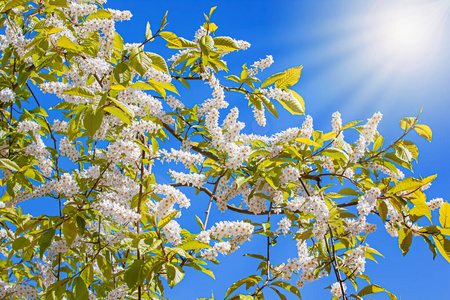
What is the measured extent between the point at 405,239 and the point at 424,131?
103 cm

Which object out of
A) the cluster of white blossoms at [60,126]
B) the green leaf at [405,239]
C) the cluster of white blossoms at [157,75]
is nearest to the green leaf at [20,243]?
the cluster of white blossoms at [60,126]

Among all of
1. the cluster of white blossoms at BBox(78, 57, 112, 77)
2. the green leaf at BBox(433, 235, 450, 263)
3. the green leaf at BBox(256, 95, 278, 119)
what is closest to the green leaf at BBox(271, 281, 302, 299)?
the green leaf at BBox(433, 235, 450, 263)

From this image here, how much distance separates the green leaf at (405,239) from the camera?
10.5ft

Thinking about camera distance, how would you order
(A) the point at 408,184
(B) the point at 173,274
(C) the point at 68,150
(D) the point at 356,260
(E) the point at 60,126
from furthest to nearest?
(E) the point at 60,126 → (C) the point at 68,150 → (D) the point at 356,260 → (A) the point at 408,184 → (B) the point at 173,274

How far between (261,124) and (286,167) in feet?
2.11

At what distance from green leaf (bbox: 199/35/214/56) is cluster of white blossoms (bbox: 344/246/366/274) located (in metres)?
2.52

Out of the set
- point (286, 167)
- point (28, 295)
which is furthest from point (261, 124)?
point (28, 295)

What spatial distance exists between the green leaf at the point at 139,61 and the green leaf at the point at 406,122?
241 cm

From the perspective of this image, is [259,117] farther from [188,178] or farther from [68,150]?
[68,150]

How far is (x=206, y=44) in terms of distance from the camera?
2926mm

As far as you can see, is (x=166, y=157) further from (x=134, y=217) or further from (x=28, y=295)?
(x=28, y=295)

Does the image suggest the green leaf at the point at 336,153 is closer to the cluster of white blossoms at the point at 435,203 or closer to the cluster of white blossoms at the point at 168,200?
the cluster of white blossoms at the point at 435,203

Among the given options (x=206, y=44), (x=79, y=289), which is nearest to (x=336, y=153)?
(x=206, y=44)

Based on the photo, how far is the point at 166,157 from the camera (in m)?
3.28
